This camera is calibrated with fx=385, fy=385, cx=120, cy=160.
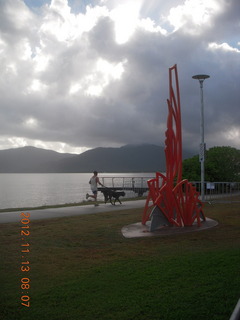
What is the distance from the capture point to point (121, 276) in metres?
5.38

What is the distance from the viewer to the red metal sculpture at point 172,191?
9781mm

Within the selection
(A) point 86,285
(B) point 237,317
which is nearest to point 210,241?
(A) point 86,285

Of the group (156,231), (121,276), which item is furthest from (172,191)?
(121,276)

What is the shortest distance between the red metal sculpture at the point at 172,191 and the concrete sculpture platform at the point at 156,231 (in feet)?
0.60

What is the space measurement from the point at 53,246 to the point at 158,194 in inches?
140

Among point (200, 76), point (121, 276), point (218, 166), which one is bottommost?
point (121, 276)

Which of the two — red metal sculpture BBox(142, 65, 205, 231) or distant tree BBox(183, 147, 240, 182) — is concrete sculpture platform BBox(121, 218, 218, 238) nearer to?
red metal sculpture BBox(142, 65, 205, 231)

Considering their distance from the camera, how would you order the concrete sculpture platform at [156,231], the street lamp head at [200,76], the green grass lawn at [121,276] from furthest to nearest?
the street lamp head at [200,76] → the concrete sculpture platform at [156,231] → the green grass lawn at [121,276]

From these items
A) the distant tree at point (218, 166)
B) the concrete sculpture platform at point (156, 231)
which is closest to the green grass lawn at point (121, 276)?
the concrete sculpture platform at point (156, 231)

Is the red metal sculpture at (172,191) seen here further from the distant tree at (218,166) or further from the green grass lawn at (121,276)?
the distant tree at (218,166)

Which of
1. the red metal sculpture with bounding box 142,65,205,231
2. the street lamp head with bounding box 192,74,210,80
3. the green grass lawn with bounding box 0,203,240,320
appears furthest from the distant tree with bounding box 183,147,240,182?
the green grass lawn with bounding box 0,203,240,320

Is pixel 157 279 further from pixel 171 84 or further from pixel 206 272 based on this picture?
pixel 171 84

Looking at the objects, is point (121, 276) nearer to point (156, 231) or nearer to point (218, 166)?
point (156, 231)

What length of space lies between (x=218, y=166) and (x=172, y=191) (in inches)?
774
